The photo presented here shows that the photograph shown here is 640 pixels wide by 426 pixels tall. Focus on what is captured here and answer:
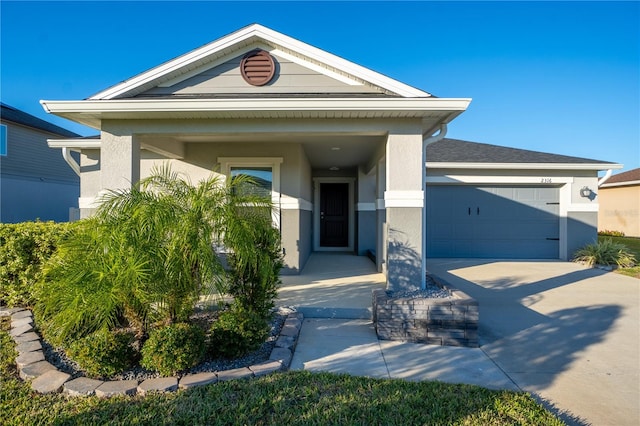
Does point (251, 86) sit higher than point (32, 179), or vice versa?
point (251, 86)

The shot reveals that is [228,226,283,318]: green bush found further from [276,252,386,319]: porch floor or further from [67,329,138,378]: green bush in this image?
[276,252,386,319]: porch floor

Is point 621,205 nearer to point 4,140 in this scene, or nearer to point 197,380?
point 197,380

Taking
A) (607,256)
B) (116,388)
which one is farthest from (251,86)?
(607,256)

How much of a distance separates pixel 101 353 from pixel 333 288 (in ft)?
12.9

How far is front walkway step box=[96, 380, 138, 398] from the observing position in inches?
108

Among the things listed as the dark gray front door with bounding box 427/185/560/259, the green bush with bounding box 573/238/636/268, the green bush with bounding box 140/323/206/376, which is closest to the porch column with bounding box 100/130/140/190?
the green bush with bounding box 140/323/206/376

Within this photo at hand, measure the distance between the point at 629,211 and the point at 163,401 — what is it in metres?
24.1

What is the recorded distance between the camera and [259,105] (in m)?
4.93

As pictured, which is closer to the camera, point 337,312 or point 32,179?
point 337,312

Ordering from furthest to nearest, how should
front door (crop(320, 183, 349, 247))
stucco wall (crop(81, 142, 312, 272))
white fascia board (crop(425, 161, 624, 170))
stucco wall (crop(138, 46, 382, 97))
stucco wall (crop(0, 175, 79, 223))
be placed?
stucco wall (crop(0, 175, 79, 223))
front door (crop(320, 183, 349, 247))
white fascia board (crop(425, 161, 624, 170))
stucco wall (crop(81, 142, 312, 272))
stucco wall (crop(138, 46, 382, 97))

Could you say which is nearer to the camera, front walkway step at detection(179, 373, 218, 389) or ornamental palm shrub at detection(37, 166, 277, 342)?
front walkway step at detection(179, 373, 218, 389)

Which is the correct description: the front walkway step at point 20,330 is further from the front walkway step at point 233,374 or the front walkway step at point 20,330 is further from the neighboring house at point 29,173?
the neighboring house at point 29,173

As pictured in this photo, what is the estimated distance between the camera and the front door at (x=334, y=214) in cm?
1216

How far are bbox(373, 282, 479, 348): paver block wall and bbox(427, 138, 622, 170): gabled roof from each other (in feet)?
21.6
